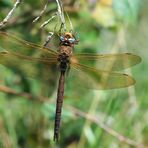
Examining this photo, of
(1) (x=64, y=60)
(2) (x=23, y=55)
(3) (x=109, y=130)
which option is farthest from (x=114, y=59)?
(3) (x=109, y=130)

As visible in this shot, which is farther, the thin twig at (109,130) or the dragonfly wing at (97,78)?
the thin twig at (109,130)

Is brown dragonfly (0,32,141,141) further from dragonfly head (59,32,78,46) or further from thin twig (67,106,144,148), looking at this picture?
thin twig (67,106,144,148)

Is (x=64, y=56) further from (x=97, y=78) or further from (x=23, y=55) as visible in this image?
(x=97, y=78)

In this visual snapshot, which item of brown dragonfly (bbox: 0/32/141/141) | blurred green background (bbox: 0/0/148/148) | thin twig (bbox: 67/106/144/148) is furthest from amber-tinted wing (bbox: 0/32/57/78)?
thin twig (bbox: 67/106/144/148)

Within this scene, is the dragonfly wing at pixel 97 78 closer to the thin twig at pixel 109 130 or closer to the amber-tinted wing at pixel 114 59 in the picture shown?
the amber-tinted wing at pixel 114 59

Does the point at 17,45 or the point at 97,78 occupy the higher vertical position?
the point at 17,45

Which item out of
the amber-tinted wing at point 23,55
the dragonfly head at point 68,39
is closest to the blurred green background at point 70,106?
the amber-tinted wing at point 23,55
